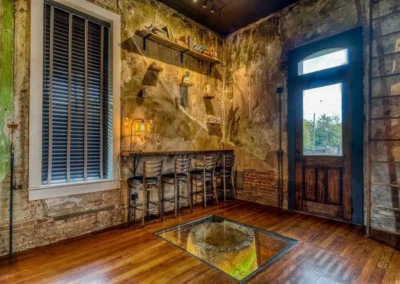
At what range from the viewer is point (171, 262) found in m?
2.28

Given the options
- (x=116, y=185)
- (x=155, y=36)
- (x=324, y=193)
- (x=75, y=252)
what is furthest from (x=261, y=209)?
(x=155, y=36)

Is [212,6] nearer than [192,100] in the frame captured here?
Yes

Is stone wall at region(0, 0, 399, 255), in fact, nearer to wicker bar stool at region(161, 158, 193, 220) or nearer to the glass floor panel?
wicker bar stool at region(161, 158, 193, 220)

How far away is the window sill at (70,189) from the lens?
2.74 metres

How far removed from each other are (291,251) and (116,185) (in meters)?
2.61

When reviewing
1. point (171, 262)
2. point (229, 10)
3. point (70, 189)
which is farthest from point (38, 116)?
point (229, 10)

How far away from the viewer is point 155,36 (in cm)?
373

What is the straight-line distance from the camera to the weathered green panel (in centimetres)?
253

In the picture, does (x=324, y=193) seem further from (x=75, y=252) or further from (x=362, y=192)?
(x=75, y=252)

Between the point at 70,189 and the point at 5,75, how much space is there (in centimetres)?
158

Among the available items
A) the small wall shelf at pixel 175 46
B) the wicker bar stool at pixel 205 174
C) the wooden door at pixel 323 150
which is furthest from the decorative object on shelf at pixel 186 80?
the wooden door at pixel 323 150

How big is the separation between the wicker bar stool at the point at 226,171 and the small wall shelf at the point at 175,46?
2.13 m

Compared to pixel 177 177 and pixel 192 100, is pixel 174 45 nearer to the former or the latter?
pixel 192 100

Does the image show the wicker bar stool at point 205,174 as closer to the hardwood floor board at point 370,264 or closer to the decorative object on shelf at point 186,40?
the decorative object on shelf at point 186,40
